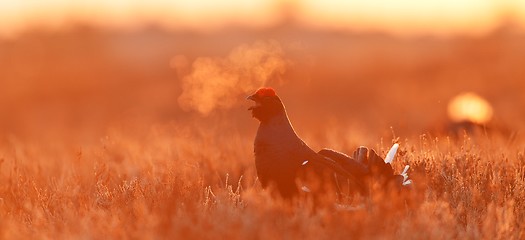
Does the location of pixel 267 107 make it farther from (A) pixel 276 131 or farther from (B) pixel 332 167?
(B) pixel 332 167

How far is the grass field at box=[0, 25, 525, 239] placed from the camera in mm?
6078

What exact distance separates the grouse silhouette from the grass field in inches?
6.5

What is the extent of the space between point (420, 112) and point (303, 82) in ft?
18.0

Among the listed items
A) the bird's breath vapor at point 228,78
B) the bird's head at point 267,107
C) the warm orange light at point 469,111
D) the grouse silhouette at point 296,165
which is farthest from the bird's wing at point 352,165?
the warm orange light at point 469,111

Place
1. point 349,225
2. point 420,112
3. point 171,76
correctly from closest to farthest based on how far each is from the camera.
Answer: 1. point 349,225
2. point 420,112
3. point 171,76

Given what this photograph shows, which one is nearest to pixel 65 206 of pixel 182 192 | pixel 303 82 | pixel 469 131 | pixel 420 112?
pixel 182 192

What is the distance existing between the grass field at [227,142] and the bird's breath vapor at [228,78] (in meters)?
0.03

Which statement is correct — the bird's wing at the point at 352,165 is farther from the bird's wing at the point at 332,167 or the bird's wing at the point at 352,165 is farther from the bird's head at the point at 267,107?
the bird's head at the point at 267,107

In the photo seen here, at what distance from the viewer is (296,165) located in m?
6.66

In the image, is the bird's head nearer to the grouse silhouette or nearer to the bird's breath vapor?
the grouse silhouette

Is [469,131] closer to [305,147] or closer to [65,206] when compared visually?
[305,147]

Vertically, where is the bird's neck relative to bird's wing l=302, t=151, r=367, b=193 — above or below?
above

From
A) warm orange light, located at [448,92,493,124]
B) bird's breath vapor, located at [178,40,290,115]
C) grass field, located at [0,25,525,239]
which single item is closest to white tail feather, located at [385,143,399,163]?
grass field, located at [0,25,525,239]

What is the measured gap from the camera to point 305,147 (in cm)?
677
